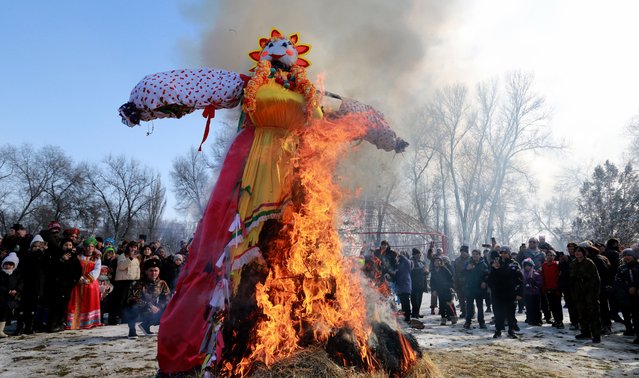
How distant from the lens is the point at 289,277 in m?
3.89

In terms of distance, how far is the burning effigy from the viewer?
364 centimetres

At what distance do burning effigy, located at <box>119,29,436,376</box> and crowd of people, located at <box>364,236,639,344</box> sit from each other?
130 inches

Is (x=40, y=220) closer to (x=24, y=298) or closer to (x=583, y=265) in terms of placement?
(x=24, y=298)

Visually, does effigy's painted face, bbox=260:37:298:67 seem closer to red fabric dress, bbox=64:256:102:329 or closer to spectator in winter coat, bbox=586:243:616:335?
red fabric dress, bbox=64:256:102:329

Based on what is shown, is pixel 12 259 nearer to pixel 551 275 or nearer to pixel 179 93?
pixel 179 93

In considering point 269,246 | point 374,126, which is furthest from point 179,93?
point 374,126

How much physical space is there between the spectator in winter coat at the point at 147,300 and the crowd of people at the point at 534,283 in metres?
4.00

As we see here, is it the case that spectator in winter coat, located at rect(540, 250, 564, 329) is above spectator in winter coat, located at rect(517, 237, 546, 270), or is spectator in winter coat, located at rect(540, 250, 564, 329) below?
below

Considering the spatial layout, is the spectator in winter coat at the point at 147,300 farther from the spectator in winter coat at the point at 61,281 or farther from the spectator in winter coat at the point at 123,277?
the spectator in winter coat at the point at 61,281

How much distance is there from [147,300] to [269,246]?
15.6 feet

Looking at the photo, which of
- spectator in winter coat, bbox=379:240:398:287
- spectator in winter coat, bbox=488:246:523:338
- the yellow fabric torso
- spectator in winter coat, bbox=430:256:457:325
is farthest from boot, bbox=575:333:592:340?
the yellow fabric torso

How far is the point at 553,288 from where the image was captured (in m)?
10.2

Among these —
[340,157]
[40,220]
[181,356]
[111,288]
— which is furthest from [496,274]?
[40,220]

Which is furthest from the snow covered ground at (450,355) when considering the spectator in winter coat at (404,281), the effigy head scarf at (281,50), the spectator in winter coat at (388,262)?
the effigy head scarf at (281,50)
